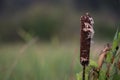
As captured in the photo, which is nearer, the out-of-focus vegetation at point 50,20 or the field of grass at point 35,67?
the field of grass at point 35,67

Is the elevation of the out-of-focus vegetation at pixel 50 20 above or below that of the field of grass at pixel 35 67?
below

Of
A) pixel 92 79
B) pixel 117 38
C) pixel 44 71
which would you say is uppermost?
pixel 117 38

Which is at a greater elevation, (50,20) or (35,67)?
(35,67)

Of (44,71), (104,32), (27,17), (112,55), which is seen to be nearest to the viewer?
(112,55)

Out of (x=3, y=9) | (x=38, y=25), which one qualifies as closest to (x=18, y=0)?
(x=3, y=9)

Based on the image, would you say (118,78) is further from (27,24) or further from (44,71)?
(27,24)

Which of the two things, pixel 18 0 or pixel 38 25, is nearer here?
pixel 38 25

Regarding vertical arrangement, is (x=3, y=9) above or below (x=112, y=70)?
below

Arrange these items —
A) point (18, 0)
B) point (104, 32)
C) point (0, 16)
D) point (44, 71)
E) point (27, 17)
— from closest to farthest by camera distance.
Result: point (44, 71)
point (104, 32)
point (27, 17)
point (0, 16)
point (18, 0)

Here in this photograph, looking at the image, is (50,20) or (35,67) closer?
(35,67)

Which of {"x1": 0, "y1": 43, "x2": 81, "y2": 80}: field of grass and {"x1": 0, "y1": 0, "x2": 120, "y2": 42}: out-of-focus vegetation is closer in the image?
{"x1": 0, "y1": 43, "x2": 81, "y2": 80}: field of grass

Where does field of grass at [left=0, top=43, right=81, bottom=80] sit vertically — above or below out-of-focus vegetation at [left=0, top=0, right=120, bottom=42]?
above
